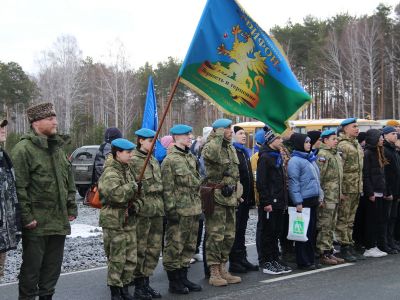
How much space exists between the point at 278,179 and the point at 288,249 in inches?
53.7

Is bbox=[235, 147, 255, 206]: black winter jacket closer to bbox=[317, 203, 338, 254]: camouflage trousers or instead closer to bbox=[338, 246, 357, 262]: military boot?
bbox=[317, 203, 338, 254]: camouflage trousers

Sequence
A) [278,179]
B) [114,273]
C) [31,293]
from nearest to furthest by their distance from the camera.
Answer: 1. [31,293]
2. [114,273]
3. [278,179]

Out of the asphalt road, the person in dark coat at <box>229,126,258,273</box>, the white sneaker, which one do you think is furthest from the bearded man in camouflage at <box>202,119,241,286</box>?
the white sneaker

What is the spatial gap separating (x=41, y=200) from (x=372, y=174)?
18.0ft

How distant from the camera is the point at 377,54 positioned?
44.2m

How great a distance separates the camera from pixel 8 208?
14.9 feet

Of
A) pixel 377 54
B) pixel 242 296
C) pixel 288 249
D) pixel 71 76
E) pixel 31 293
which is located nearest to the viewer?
pixel 31 293

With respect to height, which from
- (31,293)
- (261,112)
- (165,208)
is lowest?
(31,293)

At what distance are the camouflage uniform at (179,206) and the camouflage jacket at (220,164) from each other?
369mm

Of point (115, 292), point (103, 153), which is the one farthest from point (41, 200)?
point (103, 153)

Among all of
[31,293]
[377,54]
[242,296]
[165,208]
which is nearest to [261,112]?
[165,208]

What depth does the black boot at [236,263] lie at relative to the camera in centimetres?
738

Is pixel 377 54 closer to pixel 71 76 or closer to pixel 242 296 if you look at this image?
pixel 71 76

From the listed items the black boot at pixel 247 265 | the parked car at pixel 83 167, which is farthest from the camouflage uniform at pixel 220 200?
the parked car at pixel 83 167
